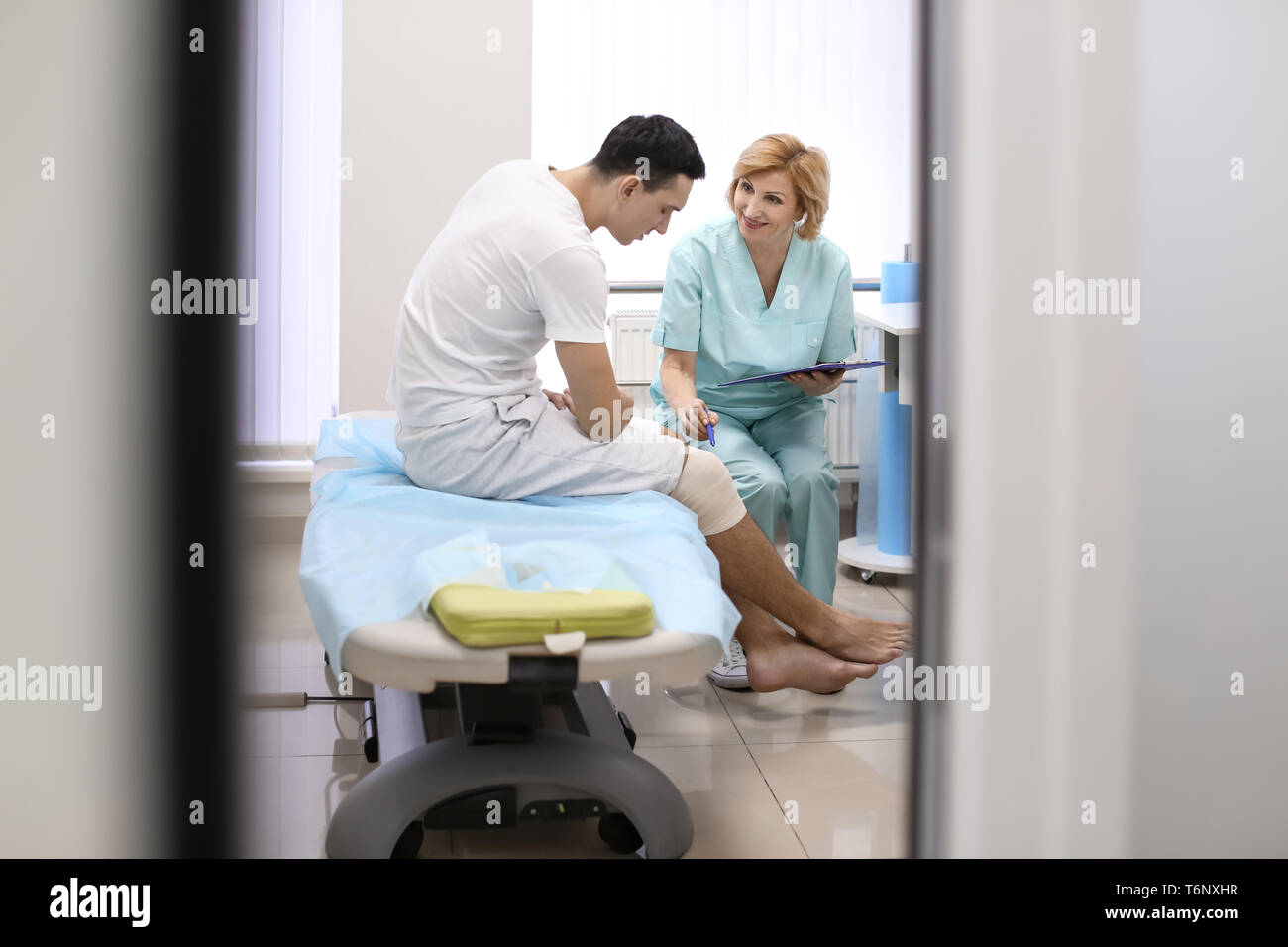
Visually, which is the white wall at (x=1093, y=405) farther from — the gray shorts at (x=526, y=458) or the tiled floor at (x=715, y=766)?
the gray shorts at (x=526, y=458)

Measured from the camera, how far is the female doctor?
8.64 ft

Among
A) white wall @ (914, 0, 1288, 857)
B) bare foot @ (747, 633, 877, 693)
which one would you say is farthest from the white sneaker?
white wall @ (914, 0, 1288, 857)

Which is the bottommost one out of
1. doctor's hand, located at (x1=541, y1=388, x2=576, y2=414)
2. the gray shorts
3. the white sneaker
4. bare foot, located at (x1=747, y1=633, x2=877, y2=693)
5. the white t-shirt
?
the white sneaker

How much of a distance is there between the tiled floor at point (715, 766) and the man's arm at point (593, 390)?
1.92 feet

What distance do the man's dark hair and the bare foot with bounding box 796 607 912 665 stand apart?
0.83 m

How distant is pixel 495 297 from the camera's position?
1994 millimetres

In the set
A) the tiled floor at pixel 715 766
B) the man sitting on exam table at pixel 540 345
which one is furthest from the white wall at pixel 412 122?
the man sitting on exam table at pixel 540 345

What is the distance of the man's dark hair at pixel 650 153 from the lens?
2.00 meters

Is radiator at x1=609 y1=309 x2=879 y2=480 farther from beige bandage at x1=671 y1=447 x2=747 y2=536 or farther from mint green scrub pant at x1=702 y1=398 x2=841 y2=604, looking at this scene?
beige bandage at x1=671 y1=447 x2=747 y2=536

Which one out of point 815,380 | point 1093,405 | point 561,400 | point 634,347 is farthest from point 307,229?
point 1093,405

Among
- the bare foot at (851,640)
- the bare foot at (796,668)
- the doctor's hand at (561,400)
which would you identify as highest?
the doctor's hand at (561,400)

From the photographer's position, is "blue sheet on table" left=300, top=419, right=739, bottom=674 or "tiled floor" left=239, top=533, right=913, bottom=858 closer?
"blue sheet on table" left=300, top=419, right=739, bottom=674

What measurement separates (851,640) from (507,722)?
0.77 meters
